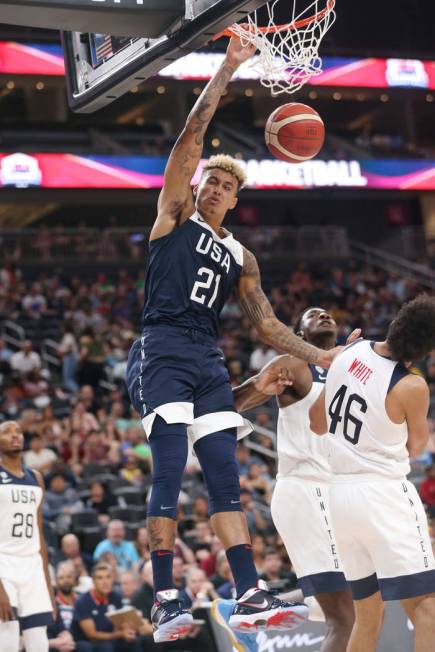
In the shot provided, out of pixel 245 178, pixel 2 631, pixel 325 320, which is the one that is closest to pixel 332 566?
pixel 325 320

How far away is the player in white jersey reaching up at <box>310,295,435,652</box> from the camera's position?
591 cm

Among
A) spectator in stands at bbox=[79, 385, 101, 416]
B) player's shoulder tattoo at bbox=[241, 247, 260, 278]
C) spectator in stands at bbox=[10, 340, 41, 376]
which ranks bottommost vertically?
player's shoulder tattoo at bbox=[241, 247, 260, 278]

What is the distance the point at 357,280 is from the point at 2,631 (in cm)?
2032

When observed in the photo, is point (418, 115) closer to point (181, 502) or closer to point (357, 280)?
point (357, 280)

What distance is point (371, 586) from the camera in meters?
6.12

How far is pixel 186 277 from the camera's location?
6145 millimetres

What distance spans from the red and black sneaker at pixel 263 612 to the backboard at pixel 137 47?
2.85 metres

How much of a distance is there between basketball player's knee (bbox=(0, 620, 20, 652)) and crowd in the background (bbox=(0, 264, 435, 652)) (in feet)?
4.72

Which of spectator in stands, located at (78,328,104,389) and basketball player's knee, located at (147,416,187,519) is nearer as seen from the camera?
basketball player's knee, located at (147,416,187,519)

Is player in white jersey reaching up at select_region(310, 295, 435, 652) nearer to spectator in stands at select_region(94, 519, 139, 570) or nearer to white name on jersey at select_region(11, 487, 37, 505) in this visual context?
white name on jersey at select_region(11, 487, 37, 505)

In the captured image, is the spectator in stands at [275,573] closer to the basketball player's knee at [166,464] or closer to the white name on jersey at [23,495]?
the white name on jersey at [23,495]

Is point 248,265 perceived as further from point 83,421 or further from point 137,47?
point 83,421

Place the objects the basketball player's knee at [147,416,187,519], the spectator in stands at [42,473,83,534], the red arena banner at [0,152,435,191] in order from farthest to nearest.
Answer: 1. the red arena banner at [0,152,435,191]
2. the spectator in stands at [42,473,83,534]
3. the basketball player's knee at [147,416,187,519]

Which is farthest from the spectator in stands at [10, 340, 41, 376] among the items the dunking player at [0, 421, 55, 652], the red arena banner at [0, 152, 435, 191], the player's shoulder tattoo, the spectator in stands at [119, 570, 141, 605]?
the player's shoulder tattoo
